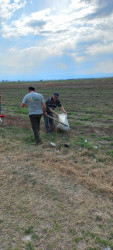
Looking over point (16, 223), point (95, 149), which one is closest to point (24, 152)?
point (95, 149)

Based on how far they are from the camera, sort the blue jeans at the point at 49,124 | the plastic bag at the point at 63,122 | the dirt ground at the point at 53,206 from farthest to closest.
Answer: the blue jeans at the point at 49,124 < the plastic bag at the point at 63,122 < the dirt ground at the point at 53,206

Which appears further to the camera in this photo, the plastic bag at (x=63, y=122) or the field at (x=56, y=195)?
the plastic bag at (x=63, y=122)

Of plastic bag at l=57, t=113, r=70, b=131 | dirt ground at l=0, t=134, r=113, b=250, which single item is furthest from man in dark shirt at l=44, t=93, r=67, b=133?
dirt ground at l=0, t=134, r=113, b=250

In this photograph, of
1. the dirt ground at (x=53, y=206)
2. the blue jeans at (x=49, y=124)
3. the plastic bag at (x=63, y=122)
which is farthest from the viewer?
the blue jeans at (x=49, y=124)

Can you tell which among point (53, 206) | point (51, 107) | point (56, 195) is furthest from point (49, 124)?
point (53, 206)

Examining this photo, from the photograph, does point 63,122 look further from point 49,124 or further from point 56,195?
point 56,195

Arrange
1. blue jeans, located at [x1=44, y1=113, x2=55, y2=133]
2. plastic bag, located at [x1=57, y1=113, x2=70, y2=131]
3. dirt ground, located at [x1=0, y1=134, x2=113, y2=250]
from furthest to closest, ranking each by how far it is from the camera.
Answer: blue jeans, located at [x1=44, y1=113, x2=55, y2=133], plastic bag, located at [x1=57, y1=113, x2=70, y2=131], dirt ground, located at [x1=0, y1=134, x2=113, y2=250]

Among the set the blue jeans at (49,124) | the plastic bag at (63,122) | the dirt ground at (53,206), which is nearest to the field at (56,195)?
the dirt ground at (53,206)

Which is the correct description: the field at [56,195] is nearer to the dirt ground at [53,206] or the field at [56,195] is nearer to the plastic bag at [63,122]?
the dirt ground at [53,206]

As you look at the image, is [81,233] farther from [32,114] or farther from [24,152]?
[32,114]

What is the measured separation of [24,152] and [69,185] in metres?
2.12

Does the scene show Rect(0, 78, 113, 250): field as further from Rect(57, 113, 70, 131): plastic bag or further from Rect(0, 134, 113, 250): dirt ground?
Rect(57, 113, 70, 131): plastic bag

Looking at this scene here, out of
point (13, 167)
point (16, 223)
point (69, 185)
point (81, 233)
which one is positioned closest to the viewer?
point (81, 233)

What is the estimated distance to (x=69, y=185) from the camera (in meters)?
4.02
